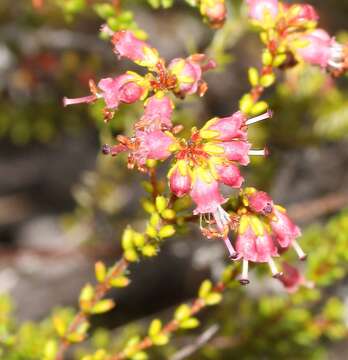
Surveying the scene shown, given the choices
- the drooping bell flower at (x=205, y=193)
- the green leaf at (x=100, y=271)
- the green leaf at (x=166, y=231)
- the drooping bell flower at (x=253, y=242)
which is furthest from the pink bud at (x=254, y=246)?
the green leaf at (x=100, y=271)

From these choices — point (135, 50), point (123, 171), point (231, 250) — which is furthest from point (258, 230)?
point (123, 171)

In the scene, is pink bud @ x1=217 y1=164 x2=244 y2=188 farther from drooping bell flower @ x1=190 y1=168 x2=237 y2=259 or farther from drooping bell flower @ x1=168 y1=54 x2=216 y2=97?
drooping bell flower @ x1=168 y1=54 x2=216 y2=97

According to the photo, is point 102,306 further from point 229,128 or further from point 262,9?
point 262,9

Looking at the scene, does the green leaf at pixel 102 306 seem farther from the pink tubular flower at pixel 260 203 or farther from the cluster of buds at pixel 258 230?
the pink tubular flower at pixel 260 203

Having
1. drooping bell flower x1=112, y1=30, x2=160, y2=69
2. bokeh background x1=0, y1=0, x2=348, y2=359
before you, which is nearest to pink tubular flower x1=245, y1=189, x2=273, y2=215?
drooping bell flower x1=112, y1=30, x2=160, y2=69

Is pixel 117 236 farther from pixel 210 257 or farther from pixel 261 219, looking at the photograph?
pixel 261 219
